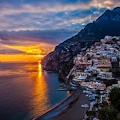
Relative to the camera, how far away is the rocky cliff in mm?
88688

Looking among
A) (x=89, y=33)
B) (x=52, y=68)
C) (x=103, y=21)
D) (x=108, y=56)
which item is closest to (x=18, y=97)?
(x=108, y=56)

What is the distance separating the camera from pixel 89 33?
106 metres

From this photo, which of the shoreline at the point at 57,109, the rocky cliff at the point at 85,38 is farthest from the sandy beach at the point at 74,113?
the rocky cliff at the point at 85,38

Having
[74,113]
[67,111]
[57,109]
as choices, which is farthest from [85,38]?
[74,113]

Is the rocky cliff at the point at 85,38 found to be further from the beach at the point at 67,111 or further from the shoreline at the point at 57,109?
the beach at the point at 67,111

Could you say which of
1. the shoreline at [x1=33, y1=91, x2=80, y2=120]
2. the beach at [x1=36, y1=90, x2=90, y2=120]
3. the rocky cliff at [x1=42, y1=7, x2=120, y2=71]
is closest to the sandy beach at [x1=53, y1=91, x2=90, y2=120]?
the beach at [x1=36, y1=90, x2=90, y2=120]

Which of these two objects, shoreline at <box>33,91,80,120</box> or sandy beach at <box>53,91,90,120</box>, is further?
shoreline at <box>33,91,80,120</box>

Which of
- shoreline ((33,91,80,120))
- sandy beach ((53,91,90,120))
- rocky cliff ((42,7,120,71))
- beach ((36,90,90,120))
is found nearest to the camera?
sandy beach ((53,91,90,120))

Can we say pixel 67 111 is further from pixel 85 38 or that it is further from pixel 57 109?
pixel 85 38

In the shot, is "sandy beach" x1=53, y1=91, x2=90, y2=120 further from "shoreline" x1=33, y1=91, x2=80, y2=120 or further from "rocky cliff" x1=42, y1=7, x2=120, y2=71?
"rocky cliff" x1=42, y1=7, x2=120, y2=71

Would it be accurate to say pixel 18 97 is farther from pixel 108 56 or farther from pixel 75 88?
pixel 108 56

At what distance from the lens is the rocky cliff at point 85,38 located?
8869 cm

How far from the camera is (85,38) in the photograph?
100500 mm

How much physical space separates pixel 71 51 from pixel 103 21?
2307 inches
